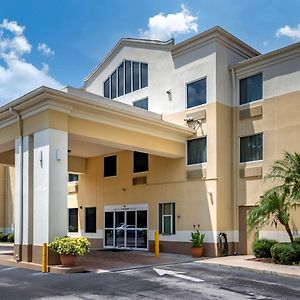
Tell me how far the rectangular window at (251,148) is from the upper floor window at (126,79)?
6.21 m

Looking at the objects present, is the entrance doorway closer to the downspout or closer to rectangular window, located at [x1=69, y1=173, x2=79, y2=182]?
rectangular window, located at [x1=69, y1=173, x2=79, y2=182]

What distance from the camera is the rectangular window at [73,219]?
83.0 ft

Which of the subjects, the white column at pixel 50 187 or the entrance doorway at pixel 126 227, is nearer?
the white column at pixel 50 187

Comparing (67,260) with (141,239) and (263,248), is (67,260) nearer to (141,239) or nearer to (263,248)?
(263,248)

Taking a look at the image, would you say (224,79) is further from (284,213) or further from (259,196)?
(284,213)

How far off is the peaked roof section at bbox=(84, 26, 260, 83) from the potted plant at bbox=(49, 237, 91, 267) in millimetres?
10545

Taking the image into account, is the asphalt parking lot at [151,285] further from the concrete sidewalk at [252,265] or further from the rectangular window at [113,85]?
the rectangular window at [113,85]

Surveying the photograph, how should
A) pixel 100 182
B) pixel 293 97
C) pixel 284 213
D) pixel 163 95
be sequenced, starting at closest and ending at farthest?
pixel 284 213, pixel 293 97, pixel 163 95, pixel 100 182

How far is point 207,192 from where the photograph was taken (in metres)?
18.7

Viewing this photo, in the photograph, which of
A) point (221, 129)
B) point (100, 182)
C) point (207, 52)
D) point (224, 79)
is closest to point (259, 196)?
point (221, 129)

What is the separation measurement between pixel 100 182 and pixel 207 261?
914 centimetres

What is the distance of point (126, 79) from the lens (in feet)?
77.5

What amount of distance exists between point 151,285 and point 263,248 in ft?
21.0

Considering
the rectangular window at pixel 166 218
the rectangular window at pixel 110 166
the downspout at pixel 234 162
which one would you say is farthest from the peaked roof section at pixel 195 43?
the rectangular window at pixel 166 218
